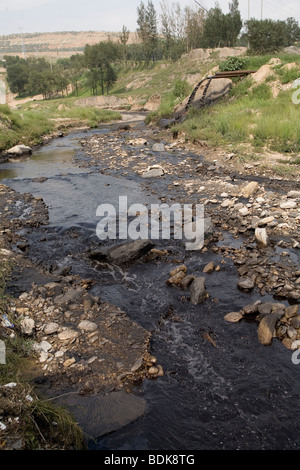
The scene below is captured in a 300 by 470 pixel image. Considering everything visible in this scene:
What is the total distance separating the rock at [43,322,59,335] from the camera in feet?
13.9

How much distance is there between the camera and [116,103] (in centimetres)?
4797

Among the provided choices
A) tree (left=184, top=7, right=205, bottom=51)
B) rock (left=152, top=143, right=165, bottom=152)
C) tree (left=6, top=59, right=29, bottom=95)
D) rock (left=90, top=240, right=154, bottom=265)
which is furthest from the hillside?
rock (left=90, top=240, right=154, bottom=265)

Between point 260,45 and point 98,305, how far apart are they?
3572 cm

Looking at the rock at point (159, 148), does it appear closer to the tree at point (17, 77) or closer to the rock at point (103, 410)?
the rock at point (103, 410)

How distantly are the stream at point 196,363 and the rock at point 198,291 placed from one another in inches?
3.9

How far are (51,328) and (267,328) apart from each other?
2.76m

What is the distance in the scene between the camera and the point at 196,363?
13.1ft

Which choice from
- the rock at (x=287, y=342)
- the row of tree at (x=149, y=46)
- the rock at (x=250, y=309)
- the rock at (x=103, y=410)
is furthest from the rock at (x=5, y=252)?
the row of tree at (x=149, y=46)

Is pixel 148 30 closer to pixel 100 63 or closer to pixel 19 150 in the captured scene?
pixel 100 63

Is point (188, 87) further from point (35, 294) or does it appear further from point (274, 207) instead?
point (35, 294)

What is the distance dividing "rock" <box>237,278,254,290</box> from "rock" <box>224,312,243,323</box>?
0.63 m

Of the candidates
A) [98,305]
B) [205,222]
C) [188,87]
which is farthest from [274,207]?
[188,87]

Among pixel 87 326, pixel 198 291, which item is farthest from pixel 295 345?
pixel 87 326

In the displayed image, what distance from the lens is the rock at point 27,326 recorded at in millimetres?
4191
